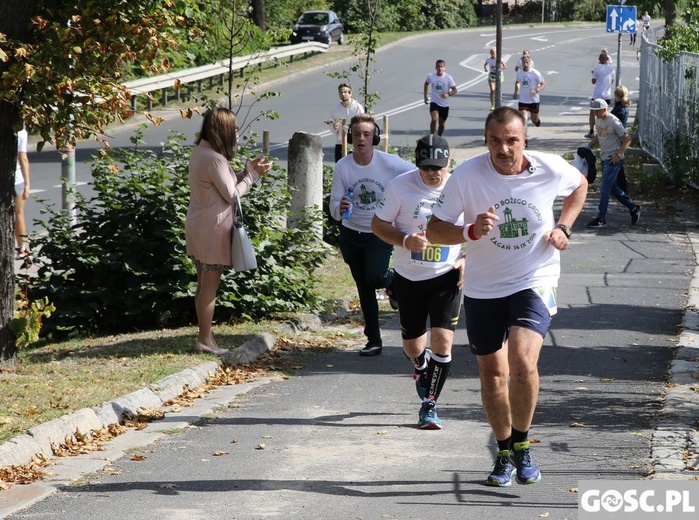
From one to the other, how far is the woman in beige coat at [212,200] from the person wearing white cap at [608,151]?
907cm

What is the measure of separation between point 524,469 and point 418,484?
564 millimetres

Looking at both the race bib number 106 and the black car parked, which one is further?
the black car parked

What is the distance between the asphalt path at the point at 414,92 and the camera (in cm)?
2781

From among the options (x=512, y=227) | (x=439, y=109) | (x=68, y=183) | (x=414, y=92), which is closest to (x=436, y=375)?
(x=512, y=227)

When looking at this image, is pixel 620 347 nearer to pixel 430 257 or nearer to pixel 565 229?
pixel 430 257

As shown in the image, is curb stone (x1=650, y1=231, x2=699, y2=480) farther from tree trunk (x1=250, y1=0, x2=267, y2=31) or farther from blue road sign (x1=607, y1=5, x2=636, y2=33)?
tree trunk (x1=250, y1=0, x2=267, y2=31)

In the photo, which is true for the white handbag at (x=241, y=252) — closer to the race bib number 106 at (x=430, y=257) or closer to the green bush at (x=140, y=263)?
the green bush at (x=140, y=263)

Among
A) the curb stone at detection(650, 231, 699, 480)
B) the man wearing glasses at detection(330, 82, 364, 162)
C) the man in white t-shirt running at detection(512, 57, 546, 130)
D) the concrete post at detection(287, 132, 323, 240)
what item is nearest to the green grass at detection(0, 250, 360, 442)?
the concrete post at detection(287, 132, 323, 240)

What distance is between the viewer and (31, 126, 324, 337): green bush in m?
10.5

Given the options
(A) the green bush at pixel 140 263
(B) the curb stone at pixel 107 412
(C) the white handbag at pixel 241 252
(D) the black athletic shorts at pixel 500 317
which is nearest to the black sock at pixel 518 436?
(D) the black athletic shorts at pixel 500 317

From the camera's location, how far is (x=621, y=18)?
30.1 meters

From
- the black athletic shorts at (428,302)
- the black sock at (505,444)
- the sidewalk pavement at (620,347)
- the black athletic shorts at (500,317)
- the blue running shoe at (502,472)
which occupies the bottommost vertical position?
the sidewalk pavement at (620,347)

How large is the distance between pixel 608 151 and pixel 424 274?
10378mm

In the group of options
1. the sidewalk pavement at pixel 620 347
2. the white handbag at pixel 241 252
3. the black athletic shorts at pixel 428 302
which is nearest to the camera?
the sidewalk pavement at pixel 620 347
